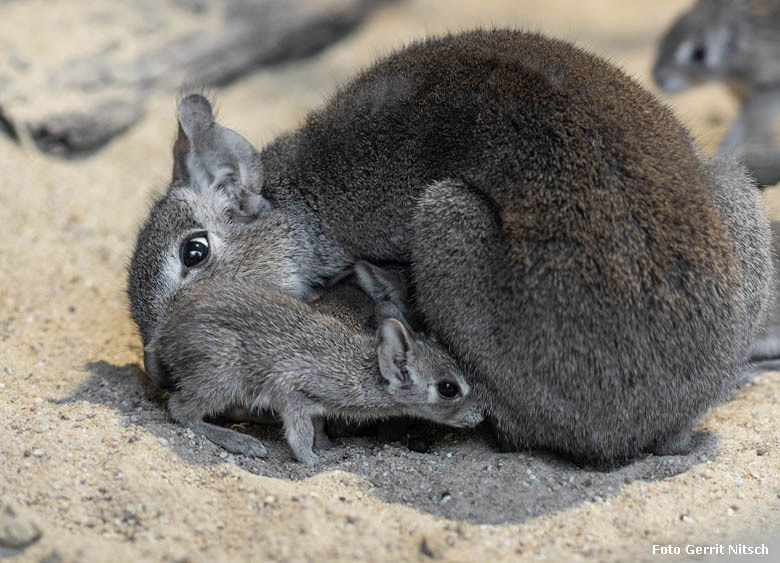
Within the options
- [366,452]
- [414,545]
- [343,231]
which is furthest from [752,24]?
[414,545]

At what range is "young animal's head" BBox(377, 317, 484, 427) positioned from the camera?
17.4 feet

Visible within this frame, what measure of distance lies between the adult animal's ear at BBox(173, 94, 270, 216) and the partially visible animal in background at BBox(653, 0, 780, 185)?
633 centimetres

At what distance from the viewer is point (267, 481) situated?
15.2 feet

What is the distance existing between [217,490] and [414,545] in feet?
3.89

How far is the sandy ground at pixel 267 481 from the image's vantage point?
4.10 metres

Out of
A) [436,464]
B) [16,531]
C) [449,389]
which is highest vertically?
[449,389]

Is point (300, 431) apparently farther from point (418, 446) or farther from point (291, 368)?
point (418, 446)

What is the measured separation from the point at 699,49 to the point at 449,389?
7716mm

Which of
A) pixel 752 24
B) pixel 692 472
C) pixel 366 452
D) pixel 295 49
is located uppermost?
pixel 752 24

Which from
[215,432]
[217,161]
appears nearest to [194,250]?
[217,161]

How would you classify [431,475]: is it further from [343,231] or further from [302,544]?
[343,231]

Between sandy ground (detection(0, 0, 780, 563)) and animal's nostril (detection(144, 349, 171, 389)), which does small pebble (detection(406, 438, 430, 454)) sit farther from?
animal's nostril (detection(144, 349, 171, 389))

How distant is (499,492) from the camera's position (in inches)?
189

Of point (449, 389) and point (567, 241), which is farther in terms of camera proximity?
point (449, 389)
